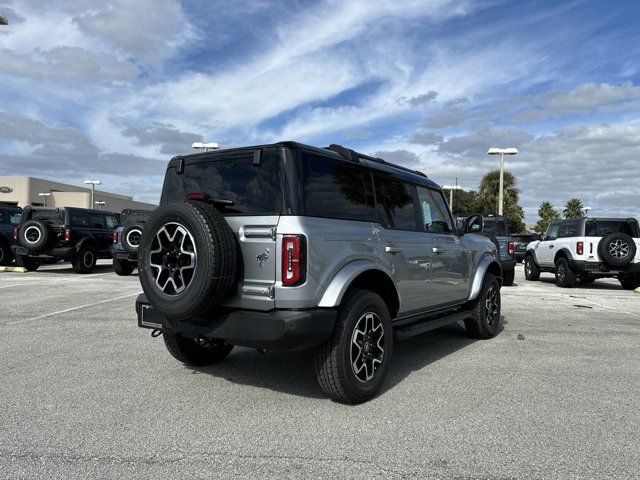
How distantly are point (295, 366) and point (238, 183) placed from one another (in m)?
2.02

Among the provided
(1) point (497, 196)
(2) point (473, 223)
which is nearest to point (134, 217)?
(2) point (473, 223)

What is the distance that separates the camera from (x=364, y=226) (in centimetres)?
426

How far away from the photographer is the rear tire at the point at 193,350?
4.75 metres

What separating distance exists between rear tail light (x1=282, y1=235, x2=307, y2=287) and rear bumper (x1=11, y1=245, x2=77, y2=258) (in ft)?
42.4

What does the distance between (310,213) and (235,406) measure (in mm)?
1589

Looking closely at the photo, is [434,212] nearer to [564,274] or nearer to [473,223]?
[473,223]

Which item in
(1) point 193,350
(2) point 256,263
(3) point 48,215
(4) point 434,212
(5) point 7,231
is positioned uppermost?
(3) point 48,215

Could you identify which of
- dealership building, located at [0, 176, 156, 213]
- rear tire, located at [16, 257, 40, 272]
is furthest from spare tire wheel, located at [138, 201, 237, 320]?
dealership building, located at [0, 176, 156, 213]

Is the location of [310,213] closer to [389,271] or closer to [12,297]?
[389,271]

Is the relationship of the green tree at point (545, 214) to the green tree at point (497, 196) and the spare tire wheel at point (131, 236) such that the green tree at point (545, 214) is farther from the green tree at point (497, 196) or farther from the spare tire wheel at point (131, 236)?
the spare tire wheel at point (131, 236)

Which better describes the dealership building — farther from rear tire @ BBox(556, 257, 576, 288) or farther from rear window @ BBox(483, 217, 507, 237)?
rear tire @ BBox(556, 257, 576, 288)

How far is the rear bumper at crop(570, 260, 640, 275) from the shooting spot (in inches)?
498

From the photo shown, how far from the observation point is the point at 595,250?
510 inches

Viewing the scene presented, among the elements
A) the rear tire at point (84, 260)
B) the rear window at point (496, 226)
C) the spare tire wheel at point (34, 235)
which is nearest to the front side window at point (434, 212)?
the rear window at point (496, 226)
